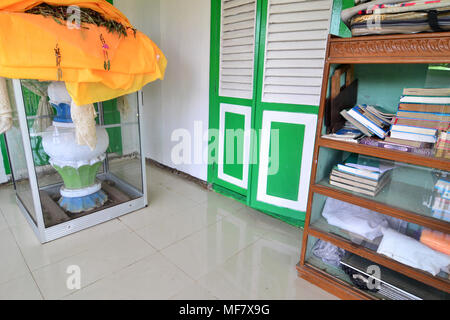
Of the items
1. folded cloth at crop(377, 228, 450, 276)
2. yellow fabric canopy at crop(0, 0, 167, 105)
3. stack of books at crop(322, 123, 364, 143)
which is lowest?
folded cloth at crop(377, 228, 450, 276)

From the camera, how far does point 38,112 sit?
1.92m

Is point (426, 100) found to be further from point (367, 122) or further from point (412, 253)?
point (412, 253)

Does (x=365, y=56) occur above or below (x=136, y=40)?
below

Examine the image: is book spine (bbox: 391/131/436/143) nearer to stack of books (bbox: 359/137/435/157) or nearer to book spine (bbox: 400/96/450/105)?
stack of books (bbox: 359/137/435/157)

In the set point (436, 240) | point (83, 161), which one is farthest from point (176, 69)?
point (436, 240)

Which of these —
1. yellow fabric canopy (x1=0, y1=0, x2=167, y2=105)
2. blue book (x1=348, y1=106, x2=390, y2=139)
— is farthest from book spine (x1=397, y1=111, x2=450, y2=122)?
yellow fabric canopy (x1=0, y1=0, x2=167, y2=105)

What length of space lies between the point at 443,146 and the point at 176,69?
8.80 ft

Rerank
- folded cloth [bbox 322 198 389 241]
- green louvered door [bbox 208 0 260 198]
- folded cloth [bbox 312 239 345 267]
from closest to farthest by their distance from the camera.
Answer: folded cloth [bbox 322 198 389 241]
folded cloth [bbox 312 239 345 267]
green louvered door [bbox 208 0 260 198]

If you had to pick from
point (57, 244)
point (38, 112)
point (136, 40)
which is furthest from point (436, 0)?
point (57, 244)

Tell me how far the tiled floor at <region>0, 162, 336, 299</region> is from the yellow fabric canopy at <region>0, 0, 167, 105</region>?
1.08 metres

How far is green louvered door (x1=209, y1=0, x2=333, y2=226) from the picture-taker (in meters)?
1.89

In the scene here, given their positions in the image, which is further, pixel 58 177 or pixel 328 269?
pixel 58 177

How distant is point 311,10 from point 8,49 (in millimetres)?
1867

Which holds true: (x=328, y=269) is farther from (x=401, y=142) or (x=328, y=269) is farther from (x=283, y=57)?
(x=283, y=57)
